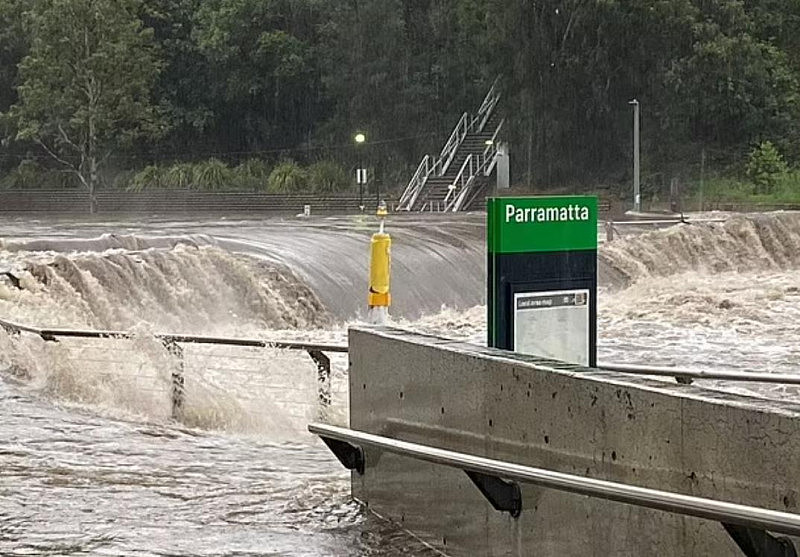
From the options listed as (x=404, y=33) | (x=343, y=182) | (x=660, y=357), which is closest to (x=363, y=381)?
(x=660, y=357)

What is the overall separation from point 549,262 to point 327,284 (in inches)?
737

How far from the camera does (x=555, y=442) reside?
4.98 meters

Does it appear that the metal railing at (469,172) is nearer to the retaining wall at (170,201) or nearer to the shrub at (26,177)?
the retaining wall at (170,201)

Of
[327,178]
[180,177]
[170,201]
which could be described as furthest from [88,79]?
[327,178]

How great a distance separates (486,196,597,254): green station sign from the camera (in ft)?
20.1

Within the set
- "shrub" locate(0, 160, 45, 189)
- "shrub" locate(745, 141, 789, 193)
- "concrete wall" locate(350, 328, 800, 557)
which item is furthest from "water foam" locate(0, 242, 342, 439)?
"shrub" locate(0, 160, 45, 189)

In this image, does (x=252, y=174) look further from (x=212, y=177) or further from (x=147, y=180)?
(x=147, y=180)

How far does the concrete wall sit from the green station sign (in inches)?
22.8

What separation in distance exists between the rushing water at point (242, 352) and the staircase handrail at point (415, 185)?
902 inches

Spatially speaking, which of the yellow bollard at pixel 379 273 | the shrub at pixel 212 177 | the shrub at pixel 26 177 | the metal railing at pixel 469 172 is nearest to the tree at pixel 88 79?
the shrub at pixel 26 177

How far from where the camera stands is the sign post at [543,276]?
6152mm

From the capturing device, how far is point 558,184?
64000 mm

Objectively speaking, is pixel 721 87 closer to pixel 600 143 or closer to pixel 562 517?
pixel 600 143

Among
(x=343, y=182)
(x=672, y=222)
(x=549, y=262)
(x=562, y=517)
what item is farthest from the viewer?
(x=343, y=182)
